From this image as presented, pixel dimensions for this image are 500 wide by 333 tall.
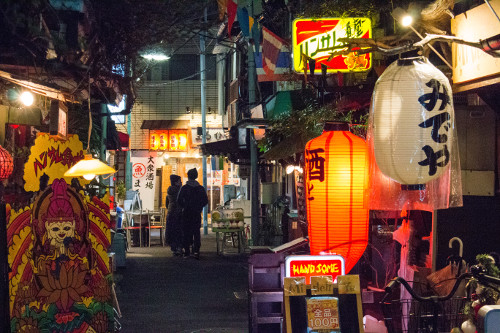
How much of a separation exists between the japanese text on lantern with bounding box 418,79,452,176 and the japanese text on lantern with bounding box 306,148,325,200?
74.8 inches

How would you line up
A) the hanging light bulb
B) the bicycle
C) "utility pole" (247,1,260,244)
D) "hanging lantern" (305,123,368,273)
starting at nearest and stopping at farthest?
the bicycle
"hanging lantern" (305,123,368,273)
the hanging light bulb
"utility pole" (247,1,260,244)

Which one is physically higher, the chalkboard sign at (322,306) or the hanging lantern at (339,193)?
the hanging lantern at (339,193)

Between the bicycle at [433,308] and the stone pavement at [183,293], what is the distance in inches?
192

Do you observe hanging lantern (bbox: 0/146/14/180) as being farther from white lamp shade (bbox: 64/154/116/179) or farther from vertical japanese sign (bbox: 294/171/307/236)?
vertical japanese sign (bbox: 294/171/307/236)

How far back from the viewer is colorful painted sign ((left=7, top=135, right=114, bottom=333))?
854cm

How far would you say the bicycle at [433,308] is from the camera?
615 cm

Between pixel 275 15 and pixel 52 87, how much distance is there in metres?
15.1

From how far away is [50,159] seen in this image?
8930 millimetres

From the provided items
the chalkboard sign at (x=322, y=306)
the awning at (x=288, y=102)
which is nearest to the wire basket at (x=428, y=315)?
the chalkboard sign at (x=322, y=306)

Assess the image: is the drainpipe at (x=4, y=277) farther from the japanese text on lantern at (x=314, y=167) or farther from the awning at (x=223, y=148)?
the awning at (x=223, y=148)

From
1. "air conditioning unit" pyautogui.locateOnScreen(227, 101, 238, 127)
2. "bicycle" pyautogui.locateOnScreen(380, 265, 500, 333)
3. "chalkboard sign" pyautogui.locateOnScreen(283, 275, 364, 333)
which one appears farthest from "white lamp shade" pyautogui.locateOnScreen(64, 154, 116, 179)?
"air conditioning unit" pyautogui.locateOnScreen(227, 101, 238, 127)

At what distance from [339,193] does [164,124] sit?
109ft

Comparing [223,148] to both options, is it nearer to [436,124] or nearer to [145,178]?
[145,178]

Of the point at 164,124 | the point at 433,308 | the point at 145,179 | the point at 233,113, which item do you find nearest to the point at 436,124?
the point at 433,308
